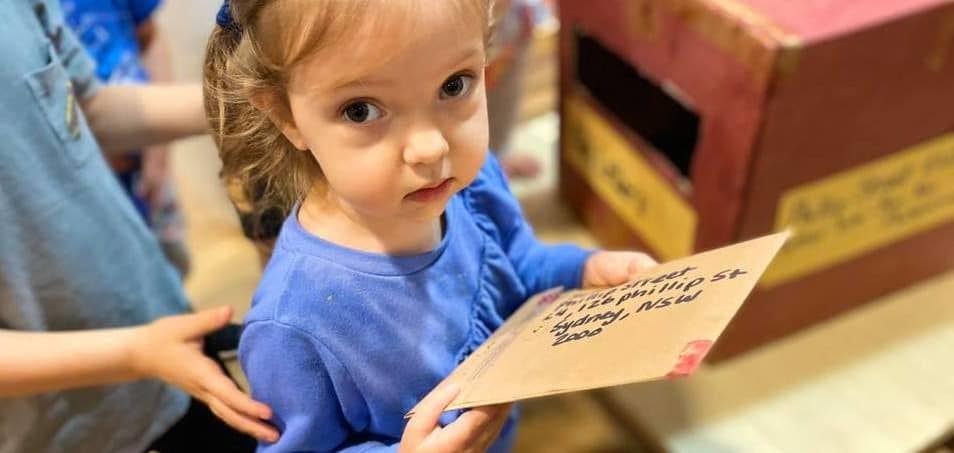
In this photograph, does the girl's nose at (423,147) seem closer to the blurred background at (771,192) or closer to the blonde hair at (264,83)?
the blonde hair at (264,83)

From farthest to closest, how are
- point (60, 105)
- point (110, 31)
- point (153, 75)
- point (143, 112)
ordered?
point (153, 75)
point (110, 31)
point (143, 112)
point (60, 105)

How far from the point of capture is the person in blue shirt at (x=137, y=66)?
72 centimetres

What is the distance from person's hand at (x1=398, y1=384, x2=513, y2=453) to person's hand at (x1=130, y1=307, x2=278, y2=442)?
0.13 metres

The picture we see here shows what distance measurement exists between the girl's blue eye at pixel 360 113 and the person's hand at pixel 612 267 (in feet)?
0.70

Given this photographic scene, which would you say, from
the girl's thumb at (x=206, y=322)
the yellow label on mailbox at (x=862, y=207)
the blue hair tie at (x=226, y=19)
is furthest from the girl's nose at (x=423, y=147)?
the yellow label on mailbox at (x=862, y=207)

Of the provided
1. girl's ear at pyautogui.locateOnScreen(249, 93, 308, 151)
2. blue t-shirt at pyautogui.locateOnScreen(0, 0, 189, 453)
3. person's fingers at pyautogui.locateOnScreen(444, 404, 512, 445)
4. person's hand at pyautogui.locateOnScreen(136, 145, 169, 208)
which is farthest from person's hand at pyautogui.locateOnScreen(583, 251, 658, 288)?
person's hand at pyautogui.locateOnScreen(136, 145, 169, 208)

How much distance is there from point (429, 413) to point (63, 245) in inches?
11.0

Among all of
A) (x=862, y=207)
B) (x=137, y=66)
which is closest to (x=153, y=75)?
(x=137, y=66)

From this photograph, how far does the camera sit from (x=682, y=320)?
A: 0.39 meters

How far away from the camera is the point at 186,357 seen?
1.75 feet

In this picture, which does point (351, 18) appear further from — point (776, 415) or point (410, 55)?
point (776, 415)

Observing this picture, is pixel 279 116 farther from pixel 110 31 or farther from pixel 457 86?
pixel 110 31

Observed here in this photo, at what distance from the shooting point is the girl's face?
384 mm

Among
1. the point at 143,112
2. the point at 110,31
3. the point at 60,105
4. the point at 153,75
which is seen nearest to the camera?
the point at 60,105
